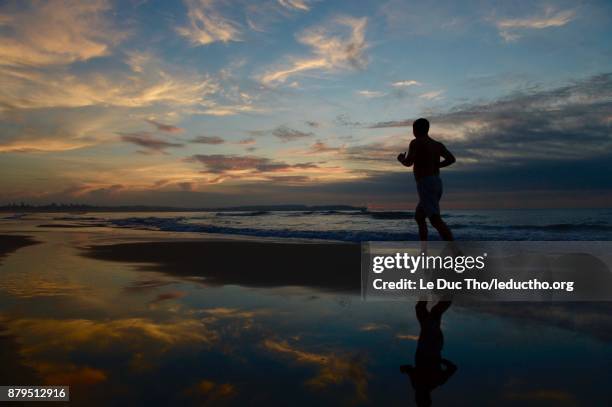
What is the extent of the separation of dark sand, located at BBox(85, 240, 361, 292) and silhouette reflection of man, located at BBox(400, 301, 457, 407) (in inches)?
78.6

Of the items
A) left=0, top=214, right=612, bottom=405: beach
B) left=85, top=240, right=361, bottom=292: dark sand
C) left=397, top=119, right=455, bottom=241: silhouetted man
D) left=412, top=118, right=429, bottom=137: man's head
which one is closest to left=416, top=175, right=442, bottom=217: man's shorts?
left=397, top=119, right=455, bottom=241: silhouetted man

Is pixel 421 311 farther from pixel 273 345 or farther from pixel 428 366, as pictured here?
pixel 273 345

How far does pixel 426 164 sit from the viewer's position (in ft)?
20.2

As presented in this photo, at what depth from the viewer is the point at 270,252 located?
1013 centimetres

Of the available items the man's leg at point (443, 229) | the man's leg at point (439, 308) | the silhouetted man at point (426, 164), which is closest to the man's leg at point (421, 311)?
the man's leg at point (439, 308)

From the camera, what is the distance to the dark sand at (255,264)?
243 inches

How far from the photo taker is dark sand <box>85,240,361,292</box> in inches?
243

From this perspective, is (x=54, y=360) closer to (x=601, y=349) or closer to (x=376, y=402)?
(x=376, y=402)

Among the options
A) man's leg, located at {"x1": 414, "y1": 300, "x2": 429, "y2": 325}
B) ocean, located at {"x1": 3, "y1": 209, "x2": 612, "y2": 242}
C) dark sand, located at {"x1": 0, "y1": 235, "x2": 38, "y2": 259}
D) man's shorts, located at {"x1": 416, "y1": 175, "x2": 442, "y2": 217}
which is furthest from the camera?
ocean, located at {"x1": 3, "y1": 209, "x2": 612, "y2": 242}

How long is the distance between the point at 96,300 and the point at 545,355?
4.57 m

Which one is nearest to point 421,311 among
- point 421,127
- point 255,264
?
point 421,127

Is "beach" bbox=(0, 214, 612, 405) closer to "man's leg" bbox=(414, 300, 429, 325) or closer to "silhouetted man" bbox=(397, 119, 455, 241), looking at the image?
"man's leg" bbox=(414, 300, 429, 325)

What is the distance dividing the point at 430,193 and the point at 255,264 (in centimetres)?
369

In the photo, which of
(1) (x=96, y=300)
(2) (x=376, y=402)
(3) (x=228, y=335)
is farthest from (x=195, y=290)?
(2) (x=376, y=402)
